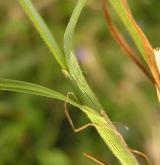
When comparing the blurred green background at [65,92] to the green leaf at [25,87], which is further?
the blurred green background at [65,92]

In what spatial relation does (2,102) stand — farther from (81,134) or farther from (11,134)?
(81,134)

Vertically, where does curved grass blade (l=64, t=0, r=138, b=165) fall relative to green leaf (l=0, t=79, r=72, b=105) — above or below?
below

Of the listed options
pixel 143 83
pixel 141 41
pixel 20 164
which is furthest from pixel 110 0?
pixel 143 83

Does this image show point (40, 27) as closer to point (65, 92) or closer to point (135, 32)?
point (135, 32)

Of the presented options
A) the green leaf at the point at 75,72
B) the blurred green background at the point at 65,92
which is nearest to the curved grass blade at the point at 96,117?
the green leaf at the point at 75,72

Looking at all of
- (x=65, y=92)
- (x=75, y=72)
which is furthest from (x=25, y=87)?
(x=65, y=92)

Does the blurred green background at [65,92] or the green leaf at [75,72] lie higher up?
the blurred green background at [65,92]

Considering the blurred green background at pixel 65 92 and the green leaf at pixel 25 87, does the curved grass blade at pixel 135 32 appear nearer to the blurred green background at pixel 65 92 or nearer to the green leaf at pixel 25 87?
the green leaf at pixel 25 87

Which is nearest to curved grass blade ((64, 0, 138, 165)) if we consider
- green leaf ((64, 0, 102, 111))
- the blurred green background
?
green leaf ((64, 0, 102, 111))

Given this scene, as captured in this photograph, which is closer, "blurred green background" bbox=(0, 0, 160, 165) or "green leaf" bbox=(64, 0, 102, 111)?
"green leaf" bbox=(64, 0, 102, 111)

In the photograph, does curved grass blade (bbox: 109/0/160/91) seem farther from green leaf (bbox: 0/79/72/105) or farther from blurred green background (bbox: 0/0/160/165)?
blurred green background (bbox: 0/0/160/165)
